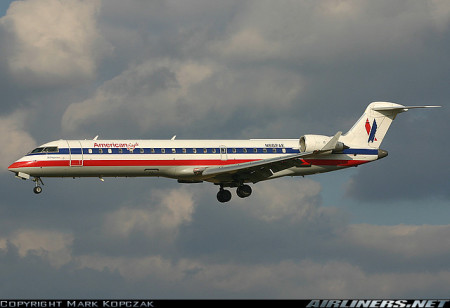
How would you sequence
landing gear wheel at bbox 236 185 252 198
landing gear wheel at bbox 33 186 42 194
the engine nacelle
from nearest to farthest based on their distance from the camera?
landing gear wheel at bbox 33 186 42 194 < the engine nacelle < landing gear wheel at bbox 236 185 252 198

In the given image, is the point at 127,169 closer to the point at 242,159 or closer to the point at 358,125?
the point at 242,159

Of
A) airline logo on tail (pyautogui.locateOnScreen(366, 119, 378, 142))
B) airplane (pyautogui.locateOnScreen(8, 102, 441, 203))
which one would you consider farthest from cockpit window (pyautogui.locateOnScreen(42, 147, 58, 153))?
airline logo on tail (pyautogui.locateOnScreen(366, 119, 378, 142))

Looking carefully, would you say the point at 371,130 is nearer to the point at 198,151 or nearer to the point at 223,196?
the point at 223,196

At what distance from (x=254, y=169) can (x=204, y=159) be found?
12.1 ft

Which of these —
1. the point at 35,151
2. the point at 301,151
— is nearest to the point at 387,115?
the point at 301,151

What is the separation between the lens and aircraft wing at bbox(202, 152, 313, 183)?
62.3m

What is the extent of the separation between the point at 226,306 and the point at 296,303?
3115mm

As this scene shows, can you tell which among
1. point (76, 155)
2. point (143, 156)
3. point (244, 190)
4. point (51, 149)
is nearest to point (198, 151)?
point (143, 156)

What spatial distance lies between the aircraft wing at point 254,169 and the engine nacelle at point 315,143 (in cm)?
160

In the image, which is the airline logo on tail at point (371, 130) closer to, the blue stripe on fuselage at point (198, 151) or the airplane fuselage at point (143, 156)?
the blue stripe on fuselage at point (198, 151)

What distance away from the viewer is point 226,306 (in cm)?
3725

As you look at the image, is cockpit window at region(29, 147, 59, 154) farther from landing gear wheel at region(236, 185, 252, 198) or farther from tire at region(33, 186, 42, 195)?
landing gear wheel at region(236, 185, 252, 198)

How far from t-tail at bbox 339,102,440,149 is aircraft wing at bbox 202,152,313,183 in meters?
6.39

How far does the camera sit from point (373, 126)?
229ft
